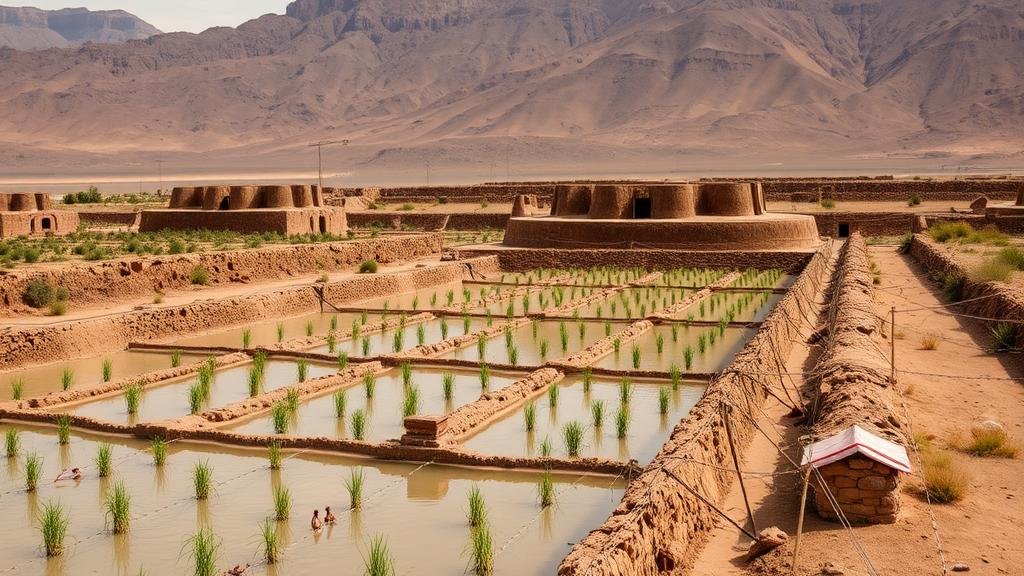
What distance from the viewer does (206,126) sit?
138 m

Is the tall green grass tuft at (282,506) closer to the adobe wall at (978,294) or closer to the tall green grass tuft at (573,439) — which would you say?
the tall green grass tuft at (573,439)

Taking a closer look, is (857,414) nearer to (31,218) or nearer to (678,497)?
(678,497)

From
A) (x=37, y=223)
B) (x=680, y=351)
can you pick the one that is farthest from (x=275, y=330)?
(x=37, y=223)

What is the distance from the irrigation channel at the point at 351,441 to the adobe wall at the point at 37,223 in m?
14.8

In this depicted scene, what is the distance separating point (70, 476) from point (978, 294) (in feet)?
47.3

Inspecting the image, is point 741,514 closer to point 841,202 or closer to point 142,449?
point 142,449

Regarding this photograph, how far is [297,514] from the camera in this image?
8.69 m

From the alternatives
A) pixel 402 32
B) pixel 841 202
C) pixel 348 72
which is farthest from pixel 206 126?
pixel 841 202

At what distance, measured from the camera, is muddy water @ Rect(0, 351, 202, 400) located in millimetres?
14102

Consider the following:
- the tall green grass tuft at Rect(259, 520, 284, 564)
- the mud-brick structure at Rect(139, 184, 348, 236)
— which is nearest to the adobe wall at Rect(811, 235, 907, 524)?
the tall green grass tuft at Rect(259, 520, 284, 564)

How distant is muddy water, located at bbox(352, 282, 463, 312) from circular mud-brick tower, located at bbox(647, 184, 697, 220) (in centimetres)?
643

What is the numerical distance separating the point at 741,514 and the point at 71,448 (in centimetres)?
642

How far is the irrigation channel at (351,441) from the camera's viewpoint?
8.04 metres

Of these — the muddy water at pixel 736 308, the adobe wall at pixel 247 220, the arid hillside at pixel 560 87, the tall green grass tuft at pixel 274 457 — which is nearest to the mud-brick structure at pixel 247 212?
the adobe wall at pixel 247 220
